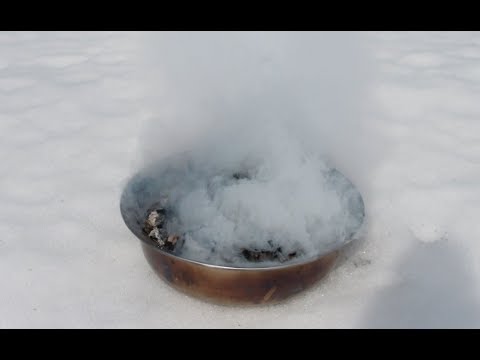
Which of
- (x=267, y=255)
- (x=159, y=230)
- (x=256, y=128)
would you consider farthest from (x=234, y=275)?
(x=256, y=128)

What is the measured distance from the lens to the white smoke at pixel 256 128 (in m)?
2.19

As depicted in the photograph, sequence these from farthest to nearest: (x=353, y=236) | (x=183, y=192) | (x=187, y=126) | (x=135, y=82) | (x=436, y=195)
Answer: (x=135, y=82) < (x=187, y=126) < (x=436, y=195) < (x=183, y=192) < (x=353, y=236)

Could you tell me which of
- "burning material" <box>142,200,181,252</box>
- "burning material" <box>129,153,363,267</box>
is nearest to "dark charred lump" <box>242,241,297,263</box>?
"burning material" <box>129,153,363,267</box>

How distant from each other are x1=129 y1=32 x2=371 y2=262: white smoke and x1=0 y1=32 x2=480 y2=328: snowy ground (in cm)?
21

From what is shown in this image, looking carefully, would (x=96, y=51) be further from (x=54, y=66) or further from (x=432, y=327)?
(x=432, y=327)

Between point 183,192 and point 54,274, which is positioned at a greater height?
point 183,192

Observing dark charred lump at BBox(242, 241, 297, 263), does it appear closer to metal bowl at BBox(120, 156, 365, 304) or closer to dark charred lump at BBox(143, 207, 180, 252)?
metal bowl at BBox(120, 156, 365, 304)

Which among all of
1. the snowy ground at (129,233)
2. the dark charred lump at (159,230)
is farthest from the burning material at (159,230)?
the snowy ground at (129,233)

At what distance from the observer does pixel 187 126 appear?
3.24 m

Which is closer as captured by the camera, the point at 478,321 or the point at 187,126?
the point at 478,321

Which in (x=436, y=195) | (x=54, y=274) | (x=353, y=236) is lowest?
(x=54, y=274)

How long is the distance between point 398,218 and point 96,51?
303 centimetres

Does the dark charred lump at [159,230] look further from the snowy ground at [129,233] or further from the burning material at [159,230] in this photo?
the snowy ground at [129,233]

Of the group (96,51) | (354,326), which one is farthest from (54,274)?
(96,51)
